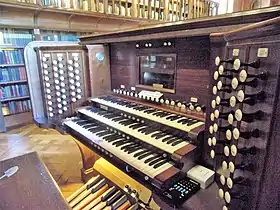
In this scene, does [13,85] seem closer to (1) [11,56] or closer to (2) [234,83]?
(1) [11,56]

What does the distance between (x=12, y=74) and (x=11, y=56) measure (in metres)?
0.34

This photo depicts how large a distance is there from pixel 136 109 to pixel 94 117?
420mm

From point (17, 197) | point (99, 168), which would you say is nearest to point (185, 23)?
point (17, 197)

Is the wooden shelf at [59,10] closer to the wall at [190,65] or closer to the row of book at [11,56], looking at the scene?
the row of book at [11,56]

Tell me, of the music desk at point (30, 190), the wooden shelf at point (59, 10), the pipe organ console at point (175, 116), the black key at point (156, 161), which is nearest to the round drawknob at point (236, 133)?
the pipe organ console at point (175, 116)

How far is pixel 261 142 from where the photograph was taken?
660 mm

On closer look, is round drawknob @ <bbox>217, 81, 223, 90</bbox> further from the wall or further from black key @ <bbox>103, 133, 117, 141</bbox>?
black key @ <bbox>103, 133, 117, 141</bbox>

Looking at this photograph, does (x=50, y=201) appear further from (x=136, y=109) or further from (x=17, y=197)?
(x=136, y=109)

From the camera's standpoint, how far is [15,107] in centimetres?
398

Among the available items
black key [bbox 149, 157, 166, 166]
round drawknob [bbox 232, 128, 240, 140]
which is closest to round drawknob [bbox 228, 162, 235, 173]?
round drawknob [bbox 232, 128, 240, 140]

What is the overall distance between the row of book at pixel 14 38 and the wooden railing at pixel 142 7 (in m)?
0.76

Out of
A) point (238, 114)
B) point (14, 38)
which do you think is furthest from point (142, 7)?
point (238, 114)

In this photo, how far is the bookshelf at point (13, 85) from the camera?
3.76 meters

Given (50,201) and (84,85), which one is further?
(84,85)
